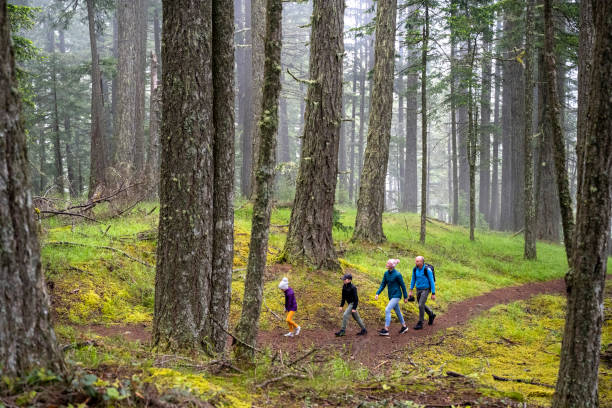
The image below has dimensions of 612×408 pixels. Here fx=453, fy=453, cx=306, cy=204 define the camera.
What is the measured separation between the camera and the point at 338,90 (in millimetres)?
11625

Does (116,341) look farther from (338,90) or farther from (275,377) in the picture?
(338,90)

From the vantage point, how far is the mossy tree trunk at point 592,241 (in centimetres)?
398

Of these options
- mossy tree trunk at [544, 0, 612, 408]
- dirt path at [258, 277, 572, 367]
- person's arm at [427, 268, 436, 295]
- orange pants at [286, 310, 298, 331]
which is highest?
mossy tree trunk at [544, 0, 612, 408]

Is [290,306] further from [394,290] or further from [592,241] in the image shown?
[592,241]

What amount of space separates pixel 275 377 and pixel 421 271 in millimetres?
6523

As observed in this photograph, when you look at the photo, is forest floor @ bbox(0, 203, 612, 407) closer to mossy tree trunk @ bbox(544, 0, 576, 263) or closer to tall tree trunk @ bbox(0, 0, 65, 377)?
tall tree trunk @ bbox(0, 0, 65, 377)

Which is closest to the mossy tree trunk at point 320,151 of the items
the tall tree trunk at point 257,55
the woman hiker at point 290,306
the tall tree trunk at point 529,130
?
the woman hiker at point 290,306

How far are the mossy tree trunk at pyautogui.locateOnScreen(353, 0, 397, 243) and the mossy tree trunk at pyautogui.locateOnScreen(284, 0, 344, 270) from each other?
509cm

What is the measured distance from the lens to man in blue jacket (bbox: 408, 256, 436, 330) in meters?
10.4

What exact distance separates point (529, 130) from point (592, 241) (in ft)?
47.4

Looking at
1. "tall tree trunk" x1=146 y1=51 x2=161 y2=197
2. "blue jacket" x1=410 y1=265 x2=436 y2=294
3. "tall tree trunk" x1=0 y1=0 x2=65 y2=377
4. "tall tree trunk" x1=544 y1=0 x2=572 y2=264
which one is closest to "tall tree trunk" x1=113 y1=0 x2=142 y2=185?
"tall tree trunk" x1=146 y1=51 x2=161 y2=197

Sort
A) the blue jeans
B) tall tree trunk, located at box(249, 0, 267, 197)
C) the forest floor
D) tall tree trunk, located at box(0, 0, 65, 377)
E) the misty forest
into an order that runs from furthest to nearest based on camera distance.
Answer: tall tree trunk, located at box(249, 0, 267, 197), the blue jeans, the forest floor, the misty forest, tall tree trunk, located at box(0, 0, 65, 377)

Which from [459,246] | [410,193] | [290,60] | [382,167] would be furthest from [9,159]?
[290,60]

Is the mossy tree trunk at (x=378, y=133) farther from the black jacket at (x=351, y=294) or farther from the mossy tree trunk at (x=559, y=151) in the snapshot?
the mossy tree trunk at (x=559, y=151)
